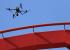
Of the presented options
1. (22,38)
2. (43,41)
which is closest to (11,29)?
(22,38)

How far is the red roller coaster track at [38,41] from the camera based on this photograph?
583 cm

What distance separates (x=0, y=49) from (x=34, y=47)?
83 centimetres

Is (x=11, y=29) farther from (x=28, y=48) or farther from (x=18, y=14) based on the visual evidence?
(x=18, y=14)

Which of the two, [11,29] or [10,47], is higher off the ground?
[11,29]

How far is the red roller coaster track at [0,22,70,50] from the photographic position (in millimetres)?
5832

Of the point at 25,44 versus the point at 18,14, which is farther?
the point at 18,14

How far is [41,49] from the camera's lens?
6.02 metres

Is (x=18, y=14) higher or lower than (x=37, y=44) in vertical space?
higher

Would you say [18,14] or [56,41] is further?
[18,14]

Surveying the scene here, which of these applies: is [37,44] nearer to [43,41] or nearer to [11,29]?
[43,41]

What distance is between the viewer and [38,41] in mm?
5918

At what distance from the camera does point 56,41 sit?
5832 mm

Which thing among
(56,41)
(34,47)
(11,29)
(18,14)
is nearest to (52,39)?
(56,41)

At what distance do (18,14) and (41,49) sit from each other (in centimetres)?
276
